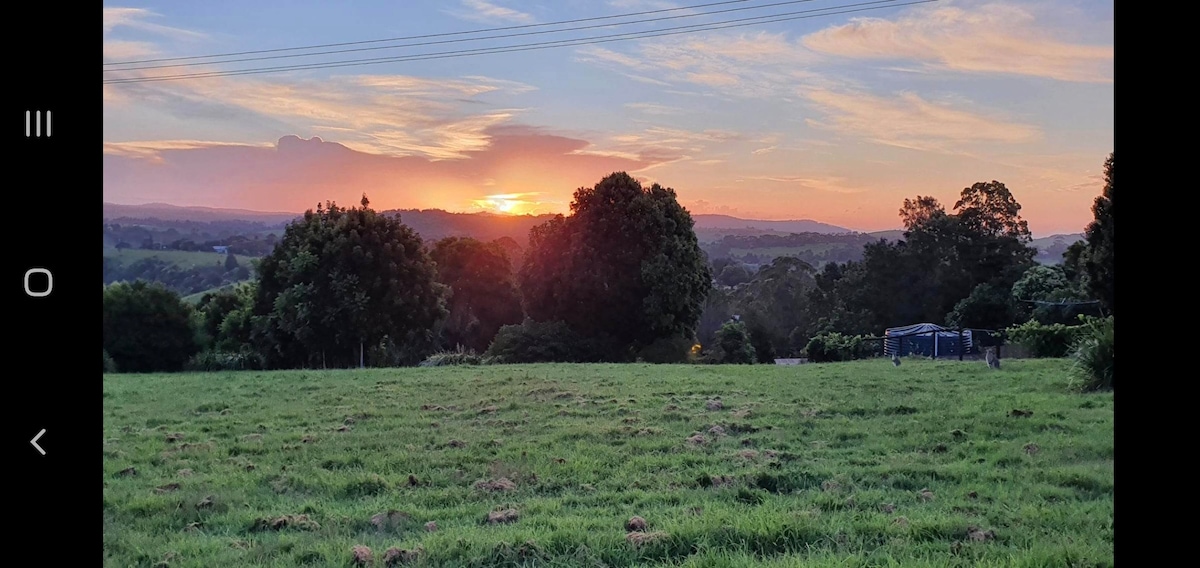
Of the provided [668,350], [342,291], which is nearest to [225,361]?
[342,291]

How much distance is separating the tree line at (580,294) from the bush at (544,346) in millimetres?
40

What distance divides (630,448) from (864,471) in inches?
62.1

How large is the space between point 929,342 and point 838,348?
247cm

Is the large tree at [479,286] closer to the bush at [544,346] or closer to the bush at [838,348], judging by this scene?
the bush at [544,346]

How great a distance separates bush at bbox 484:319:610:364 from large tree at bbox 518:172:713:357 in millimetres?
541

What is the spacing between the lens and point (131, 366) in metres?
14.0

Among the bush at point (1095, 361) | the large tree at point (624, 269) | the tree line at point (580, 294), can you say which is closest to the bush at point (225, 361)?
the tree line at point (580, 294)

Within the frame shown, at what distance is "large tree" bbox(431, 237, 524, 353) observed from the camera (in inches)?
993

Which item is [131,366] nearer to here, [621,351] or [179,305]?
[179,305]

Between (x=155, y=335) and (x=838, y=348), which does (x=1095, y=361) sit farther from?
(x=155, y=335)
